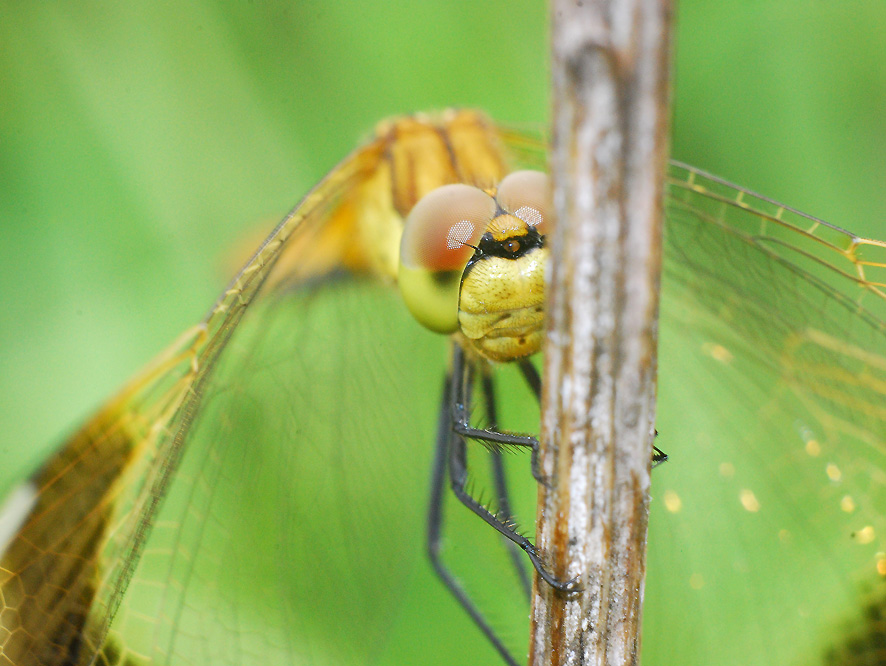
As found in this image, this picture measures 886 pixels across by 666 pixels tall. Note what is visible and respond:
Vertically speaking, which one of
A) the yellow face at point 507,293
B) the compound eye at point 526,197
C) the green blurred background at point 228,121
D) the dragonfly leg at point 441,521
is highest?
the green blurred background at point 228,121

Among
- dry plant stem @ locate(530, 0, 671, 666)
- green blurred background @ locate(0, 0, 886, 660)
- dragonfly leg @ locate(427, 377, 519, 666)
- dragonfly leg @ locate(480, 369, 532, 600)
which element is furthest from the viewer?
green blurred background @ locate(0, 0, 886, 660)

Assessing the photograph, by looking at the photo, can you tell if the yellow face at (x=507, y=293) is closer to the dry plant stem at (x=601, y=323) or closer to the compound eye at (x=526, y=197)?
the compound eye at (x=526, y=197)

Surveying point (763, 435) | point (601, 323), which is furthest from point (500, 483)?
point (601, 323)

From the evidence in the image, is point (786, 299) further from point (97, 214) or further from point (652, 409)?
point (97, 214)

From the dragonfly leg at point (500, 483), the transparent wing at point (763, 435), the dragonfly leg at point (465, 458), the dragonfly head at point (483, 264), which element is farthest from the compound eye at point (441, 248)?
the transparent wing at point (763, 435)

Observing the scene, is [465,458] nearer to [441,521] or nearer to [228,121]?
[441,521]

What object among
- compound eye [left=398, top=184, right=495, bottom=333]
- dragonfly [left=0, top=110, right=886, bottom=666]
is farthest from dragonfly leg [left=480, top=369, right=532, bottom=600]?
compound eye [left=398, top=184, right=495, bottom=333]

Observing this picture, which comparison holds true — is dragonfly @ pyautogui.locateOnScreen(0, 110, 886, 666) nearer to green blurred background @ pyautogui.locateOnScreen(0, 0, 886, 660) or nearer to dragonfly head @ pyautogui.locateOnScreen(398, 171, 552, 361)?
dragonfly head @ pyautogui.locateOnScreen(398, 171, 552, 361)
